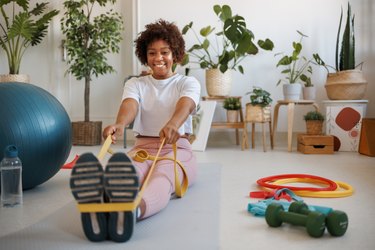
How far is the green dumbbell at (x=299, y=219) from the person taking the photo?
152 centimetres

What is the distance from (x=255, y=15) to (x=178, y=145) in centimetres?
296

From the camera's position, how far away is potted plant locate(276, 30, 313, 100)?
4285 millimetres

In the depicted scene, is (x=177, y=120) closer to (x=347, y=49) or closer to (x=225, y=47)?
(x=225, y=47)

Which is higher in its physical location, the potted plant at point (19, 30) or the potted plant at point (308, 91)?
the potted plant at point (19, 30)

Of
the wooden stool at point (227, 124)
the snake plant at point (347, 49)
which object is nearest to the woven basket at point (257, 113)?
the wooden stool at point (227, 124)

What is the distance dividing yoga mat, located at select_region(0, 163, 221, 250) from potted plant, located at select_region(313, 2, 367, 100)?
2620 millimetres

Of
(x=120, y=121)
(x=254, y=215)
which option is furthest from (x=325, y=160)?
(x=120, y=121)

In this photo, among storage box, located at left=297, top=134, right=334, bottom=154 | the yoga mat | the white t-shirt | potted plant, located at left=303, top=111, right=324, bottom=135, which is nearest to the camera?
the yoga mat

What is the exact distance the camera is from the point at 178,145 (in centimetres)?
225

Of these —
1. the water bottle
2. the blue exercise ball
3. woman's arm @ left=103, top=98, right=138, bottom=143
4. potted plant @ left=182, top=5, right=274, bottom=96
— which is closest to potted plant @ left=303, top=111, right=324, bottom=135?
potted plant @ left=182, top=5, right=274, bottom=96

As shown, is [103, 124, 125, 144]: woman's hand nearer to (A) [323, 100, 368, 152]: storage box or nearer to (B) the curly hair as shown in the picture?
(B) the curly hair

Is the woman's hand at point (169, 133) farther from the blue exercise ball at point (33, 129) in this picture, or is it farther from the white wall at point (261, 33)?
the white wall at point (261, 33)

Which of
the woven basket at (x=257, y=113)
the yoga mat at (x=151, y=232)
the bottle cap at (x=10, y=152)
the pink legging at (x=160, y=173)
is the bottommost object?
the yoga mat at (x=151, y=232)

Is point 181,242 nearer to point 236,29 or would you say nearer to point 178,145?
point 178,145
